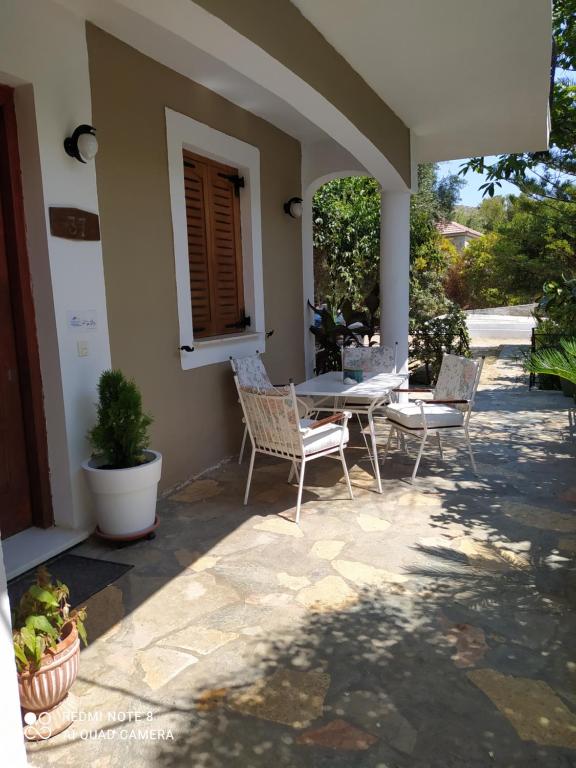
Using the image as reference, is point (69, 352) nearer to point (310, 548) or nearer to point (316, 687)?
point (310, 548)

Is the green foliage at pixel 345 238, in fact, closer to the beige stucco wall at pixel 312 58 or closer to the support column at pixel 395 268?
the support column at pixel 395 268

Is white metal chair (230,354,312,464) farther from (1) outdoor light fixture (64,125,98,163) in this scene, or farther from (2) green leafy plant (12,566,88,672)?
(2) green leafy plant (12,566,88,672)

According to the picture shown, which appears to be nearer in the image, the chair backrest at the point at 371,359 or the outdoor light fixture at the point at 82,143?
the outdoor light fixture at the point at 82,143

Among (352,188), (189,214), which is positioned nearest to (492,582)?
(189,214)

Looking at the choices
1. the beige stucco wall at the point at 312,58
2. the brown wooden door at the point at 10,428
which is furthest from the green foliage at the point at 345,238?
the brown wooden door at the point at 10,428

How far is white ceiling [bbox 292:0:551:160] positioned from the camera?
3486 millimetres

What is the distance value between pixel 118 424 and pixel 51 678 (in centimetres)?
162

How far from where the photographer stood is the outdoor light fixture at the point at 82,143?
335 cm

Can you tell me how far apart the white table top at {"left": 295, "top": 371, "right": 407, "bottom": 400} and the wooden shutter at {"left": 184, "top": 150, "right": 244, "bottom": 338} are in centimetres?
104

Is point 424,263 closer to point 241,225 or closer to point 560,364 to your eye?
point 241,225

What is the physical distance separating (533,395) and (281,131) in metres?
4.95


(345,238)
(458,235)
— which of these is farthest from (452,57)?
(458,235)

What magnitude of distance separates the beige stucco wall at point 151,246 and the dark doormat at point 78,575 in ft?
3.84

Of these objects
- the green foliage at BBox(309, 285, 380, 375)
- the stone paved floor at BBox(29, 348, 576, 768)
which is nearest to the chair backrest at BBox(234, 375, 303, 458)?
the stone paved floor at BBox(29, 348, 576, 768)
